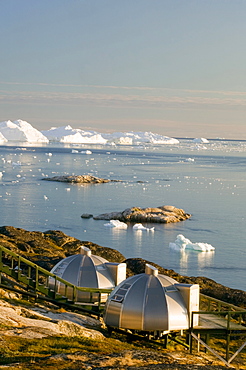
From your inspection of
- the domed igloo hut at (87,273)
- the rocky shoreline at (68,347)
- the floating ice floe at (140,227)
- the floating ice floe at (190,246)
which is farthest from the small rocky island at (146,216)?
the rocky shoreline at (68,347)

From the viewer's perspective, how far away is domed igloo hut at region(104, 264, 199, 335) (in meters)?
18.1

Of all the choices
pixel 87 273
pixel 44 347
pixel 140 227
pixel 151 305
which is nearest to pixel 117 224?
pixel 140 227

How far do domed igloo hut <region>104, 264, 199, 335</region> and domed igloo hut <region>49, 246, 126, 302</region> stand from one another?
3117 mm

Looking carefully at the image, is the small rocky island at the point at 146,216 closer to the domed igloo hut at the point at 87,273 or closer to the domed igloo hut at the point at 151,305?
the domed igloo hut at the point at 87,273

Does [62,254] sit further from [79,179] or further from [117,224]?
[79,179]

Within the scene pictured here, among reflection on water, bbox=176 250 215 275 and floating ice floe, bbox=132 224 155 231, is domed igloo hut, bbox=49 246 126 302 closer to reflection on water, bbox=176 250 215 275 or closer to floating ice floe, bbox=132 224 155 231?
reflection on water, bbox=176 250 215 275

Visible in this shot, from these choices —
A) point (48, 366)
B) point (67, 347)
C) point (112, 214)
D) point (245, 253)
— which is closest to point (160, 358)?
point (67, 347)

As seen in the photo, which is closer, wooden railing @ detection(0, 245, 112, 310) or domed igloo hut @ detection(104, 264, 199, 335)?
domed igloo hut @ detection(104, 264, 199, 335)

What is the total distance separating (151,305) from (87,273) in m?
4.95

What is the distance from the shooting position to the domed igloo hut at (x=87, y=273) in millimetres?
22156

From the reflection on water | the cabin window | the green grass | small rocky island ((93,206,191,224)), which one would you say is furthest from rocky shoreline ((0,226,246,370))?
small rocky island ((93,206,191,224))

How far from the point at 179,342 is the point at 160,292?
7.08ft

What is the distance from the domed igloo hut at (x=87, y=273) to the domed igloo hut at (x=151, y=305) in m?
3.12

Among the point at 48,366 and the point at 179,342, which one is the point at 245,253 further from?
the point at 48,366
